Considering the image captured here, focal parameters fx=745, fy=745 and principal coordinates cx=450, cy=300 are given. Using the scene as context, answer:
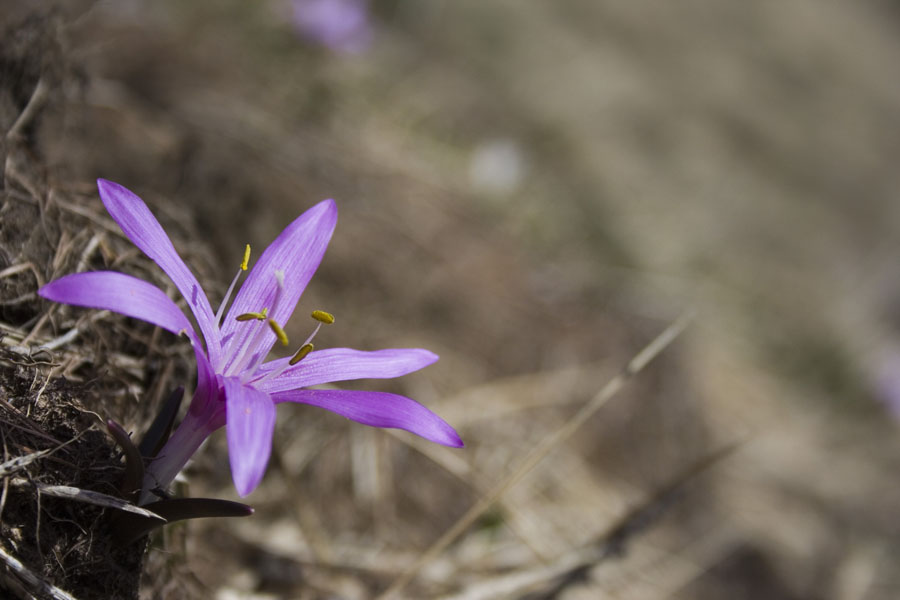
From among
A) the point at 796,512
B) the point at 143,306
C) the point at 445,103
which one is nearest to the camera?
the point at 143,306

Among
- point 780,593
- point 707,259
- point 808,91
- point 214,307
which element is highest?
point 808,91

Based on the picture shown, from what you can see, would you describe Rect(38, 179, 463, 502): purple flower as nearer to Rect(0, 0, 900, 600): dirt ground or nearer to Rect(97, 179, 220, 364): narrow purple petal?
Rect(97, 179, 220, 364): narrow purple petal

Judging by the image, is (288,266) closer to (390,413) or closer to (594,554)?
(390,413)

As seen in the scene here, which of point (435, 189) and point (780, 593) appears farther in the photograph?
point (435, 189)

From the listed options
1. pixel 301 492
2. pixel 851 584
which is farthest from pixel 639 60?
pixel 301 492

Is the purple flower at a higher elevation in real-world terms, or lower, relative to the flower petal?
lower

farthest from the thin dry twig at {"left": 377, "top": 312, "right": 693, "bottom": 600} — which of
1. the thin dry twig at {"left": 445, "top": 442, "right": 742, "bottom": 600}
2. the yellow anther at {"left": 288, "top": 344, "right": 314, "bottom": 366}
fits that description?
the yellow anther at {"left": 288, "top": 344, "right": 314, "bottom": 366}

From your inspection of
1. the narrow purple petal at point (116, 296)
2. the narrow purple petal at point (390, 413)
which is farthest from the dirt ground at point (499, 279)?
the narrow purple petal at point (390, 413)

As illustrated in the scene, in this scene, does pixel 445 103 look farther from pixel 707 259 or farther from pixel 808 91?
pixel 808 91
